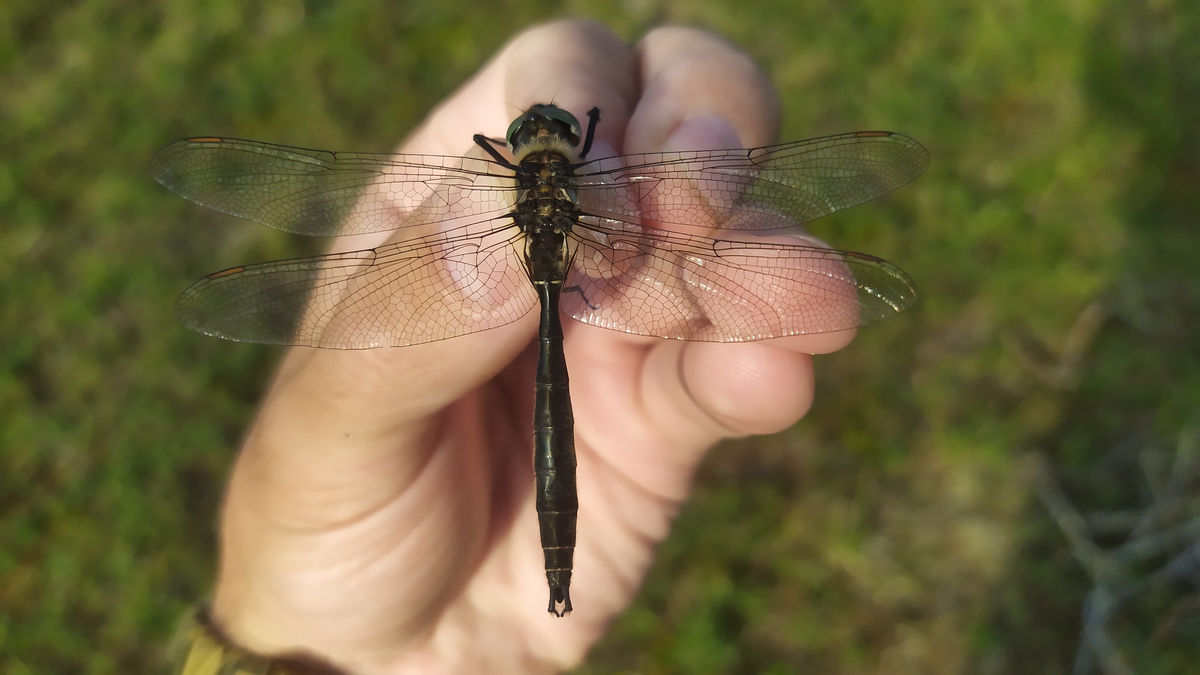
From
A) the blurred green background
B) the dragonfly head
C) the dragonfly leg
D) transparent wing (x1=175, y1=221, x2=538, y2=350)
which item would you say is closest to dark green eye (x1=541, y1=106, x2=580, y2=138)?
the dragonfly head

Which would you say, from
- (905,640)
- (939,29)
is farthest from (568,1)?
(905,640)

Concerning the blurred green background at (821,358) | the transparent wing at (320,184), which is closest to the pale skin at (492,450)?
the transparent wing at (320,184)

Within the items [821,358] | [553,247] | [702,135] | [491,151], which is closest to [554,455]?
[553,247]

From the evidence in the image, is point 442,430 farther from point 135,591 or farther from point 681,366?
point 135,591

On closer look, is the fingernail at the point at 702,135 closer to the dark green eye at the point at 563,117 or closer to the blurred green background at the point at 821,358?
the dark green eye at the point at 563,117

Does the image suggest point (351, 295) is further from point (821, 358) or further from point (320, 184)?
point (821, 358)

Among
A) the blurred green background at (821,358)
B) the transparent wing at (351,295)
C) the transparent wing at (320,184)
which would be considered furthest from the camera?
the blurred green background at (821,358)
